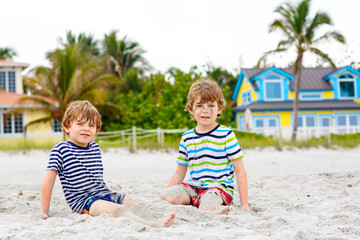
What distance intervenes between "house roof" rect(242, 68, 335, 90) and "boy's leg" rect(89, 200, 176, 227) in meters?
20.6

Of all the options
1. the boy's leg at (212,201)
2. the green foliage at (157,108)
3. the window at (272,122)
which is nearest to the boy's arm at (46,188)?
the boy's leg at (212,201)

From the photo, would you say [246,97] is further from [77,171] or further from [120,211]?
[120,211]

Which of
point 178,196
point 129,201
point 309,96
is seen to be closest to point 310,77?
point 309,96

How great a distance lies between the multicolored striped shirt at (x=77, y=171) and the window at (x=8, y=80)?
67.3 ft

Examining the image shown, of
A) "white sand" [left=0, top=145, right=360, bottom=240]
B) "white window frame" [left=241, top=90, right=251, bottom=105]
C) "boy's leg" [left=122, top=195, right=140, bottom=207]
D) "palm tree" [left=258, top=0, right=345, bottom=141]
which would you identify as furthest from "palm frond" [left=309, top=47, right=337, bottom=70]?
"boy's leg" [left=122, top=195, right=140, bottom=207]

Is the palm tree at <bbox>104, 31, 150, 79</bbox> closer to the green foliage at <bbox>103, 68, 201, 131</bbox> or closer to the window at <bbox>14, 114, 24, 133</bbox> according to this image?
the green foliage at <bbox>103, 68, 201, 131</bbox>

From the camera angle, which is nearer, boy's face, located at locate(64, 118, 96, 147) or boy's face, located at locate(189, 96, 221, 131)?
Answer: boy's face, located at locate(64, 118, 96, 147)

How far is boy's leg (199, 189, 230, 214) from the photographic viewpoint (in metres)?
3.16

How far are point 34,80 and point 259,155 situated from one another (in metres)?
10.4

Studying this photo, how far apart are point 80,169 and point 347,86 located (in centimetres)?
2346

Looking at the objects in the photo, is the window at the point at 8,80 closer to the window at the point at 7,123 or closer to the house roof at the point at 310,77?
the window at the point at 7,123

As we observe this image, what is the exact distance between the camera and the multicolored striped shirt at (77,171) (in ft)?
10.4

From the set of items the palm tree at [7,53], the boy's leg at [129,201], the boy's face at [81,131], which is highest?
the palm tree at [7,53]

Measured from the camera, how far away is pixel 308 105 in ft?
74.3
